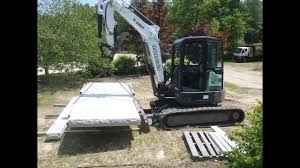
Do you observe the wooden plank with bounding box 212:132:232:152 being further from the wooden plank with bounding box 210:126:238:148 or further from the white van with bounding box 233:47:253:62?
the white van with bounding box 233:47:253:62

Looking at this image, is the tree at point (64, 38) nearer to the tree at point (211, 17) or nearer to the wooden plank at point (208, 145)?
the wooden plank at point (208, 145)

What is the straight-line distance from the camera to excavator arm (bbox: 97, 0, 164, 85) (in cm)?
960

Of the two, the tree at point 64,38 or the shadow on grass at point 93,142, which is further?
the tree at point 64,38

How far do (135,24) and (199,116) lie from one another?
2911 mm

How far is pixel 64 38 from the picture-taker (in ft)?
57.1

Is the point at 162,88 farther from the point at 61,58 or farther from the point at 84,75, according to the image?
the point at 84,75

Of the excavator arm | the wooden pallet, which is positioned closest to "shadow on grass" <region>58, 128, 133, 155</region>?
the wooden pallet

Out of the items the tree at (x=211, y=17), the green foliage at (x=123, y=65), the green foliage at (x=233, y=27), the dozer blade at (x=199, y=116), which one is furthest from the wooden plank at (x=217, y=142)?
the green foliage at (x=233, y=27)

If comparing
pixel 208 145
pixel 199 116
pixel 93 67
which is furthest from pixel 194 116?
pixel 93 67

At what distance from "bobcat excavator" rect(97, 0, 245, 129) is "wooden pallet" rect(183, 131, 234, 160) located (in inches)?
35.2

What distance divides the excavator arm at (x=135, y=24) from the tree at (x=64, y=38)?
771cm

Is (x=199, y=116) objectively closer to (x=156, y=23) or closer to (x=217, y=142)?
(x=217, y=142)

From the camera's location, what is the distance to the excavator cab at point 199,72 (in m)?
8.94
